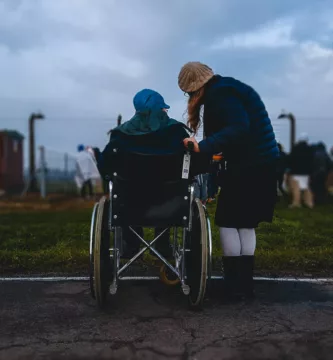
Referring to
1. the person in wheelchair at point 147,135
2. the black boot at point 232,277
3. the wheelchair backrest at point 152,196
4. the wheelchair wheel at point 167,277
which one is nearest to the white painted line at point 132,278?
the wheelchair wheel at point 167,277

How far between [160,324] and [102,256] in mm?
594

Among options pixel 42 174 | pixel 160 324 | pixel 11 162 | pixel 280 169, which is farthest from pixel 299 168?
pixel 11 162

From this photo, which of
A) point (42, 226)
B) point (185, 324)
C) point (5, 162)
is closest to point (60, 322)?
point (185, 324)

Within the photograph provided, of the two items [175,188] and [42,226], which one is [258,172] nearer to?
[175,188]

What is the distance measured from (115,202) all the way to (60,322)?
2.66 feet

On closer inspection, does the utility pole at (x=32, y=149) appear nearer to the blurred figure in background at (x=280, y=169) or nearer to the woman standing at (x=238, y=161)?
the blurred figure in background at (x=280, y=169)

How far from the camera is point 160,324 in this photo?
3.50 meters

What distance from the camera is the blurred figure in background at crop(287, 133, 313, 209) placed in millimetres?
12258

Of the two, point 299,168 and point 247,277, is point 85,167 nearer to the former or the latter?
point 299,168

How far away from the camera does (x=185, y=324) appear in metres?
3.50

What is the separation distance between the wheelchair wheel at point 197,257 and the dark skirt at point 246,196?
1.25ft

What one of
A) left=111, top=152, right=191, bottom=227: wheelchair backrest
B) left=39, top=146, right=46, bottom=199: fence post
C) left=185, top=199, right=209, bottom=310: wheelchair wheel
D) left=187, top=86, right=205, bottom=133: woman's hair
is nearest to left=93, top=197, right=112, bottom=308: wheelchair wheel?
left=111, top=152, right=191, bottom=227: wheelchair backrest

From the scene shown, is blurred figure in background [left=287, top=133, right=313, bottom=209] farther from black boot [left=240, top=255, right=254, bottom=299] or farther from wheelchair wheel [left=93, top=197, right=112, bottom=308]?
wheelchair wheel [left=93, top=197, right=112, bottom=308]

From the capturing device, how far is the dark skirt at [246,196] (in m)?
4.09
